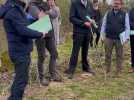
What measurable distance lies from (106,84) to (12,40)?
2788 millimetres

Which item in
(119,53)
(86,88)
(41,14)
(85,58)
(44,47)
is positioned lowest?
(86,88)

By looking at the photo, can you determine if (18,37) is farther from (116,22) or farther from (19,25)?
(116,22)

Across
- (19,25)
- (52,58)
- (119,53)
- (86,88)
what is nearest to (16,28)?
(19,25)

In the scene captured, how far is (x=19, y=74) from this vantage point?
22.2 feet

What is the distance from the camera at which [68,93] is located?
801 cm

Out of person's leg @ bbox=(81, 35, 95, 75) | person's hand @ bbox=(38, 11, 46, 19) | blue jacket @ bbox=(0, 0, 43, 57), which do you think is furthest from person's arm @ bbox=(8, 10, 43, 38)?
person's leg @ bbox=(81, 35, 95, 75)

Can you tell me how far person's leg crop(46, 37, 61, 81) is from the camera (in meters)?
8.17

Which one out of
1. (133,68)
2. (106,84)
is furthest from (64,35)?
(106,84)

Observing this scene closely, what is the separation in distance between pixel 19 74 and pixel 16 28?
2.58ft

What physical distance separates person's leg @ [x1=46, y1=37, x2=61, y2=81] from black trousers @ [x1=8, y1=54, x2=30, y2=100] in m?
1.37

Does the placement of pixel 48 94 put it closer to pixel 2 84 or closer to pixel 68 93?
pixel 68 93

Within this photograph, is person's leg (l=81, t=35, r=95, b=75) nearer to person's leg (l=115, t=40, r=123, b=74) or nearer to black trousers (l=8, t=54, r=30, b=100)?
person's leg (l=115, t=40, r=123, b=74)

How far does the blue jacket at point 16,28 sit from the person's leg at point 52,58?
4.66 feet

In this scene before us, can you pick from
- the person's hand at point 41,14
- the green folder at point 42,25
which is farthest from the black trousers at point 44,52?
the green folder at point 42,25
